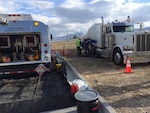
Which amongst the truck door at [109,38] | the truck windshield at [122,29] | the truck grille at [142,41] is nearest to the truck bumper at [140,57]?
the truck grille at [142,41]

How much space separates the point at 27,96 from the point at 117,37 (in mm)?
9012

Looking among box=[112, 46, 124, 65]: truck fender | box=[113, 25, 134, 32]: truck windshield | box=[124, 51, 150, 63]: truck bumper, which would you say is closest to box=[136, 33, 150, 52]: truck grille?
box=[124, 51, 150, 63]: truck bumper

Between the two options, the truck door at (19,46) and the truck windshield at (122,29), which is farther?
the truck windshield at (122,29)

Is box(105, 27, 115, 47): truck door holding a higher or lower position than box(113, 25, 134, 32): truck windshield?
lower

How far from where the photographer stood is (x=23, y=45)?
9.99m

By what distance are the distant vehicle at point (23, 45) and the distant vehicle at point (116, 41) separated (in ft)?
17.4

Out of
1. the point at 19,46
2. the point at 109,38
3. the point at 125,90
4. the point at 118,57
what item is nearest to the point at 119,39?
the point at 109,38

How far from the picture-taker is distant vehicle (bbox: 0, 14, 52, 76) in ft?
29.0

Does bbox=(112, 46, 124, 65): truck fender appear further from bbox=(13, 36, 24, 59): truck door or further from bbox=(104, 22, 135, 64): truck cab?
bbox=(13, 36, 24, 59): truck door

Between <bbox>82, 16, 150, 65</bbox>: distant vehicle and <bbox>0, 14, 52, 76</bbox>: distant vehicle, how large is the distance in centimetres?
529

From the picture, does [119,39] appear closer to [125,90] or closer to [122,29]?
[122,29]

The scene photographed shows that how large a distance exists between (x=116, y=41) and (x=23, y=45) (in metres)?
6.73

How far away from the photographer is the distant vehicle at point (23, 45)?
8.84 metres

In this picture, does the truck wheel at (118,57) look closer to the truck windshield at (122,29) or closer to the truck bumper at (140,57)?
the truck bumper at (140,57)
